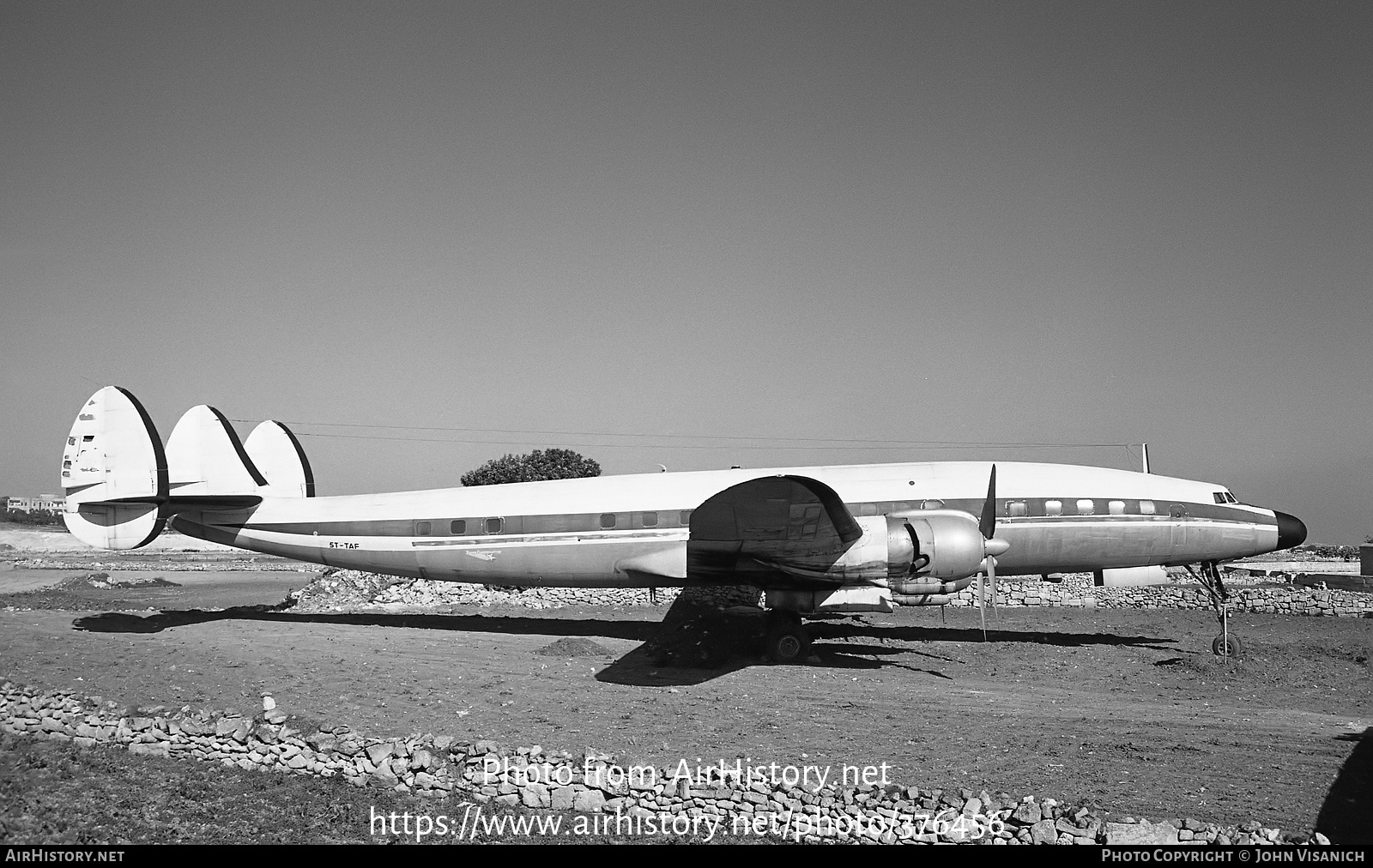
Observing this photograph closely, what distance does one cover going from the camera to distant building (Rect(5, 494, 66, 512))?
341 ft

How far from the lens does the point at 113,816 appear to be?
291 inches

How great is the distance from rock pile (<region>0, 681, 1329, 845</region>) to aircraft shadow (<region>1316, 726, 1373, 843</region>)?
4.05 feet

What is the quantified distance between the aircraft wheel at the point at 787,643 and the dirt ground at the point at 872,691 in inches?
21.5

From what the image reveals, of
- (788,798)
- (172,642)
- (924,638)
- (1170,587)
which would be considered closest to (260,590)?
(172,642)

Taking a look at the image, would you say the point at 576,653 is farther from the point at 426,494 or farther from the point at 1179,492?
the point at 1179,492

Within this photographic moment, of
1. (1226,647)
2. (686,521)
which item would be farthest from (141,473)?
(1226,647)

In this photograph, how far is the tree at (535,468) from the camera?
5125 centimetres

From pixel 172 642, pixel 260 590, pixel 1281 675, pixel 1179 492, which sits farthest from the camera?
pixel 260 590

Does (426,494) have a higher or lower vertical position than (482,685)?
higher

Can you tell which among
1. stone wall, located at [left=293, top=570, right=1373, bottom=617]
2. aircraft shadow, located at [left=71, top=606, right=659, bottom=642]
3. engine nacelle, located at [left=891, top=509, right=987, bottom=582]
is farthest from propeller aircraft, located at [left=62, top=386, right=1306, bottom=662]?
stone wall, located at [left=293, top=570, right=1373, bottom=617]

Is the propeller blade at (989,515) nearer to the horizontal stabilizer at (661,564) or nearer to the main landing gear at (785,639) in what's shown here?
the main landing gear at (785,639)

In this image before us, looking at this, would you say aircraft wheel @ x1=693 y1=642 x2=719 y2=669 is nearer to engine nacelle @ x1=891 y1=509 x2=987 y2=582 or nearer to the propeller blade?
engine nacelle @ x1=891 y1=509 x2=987 y2=582

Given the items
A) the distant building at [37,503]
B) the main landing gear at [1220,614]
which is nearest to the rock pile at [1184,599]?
the main landing gear at [1220,614]

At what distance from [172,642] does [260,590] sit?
17.5m
